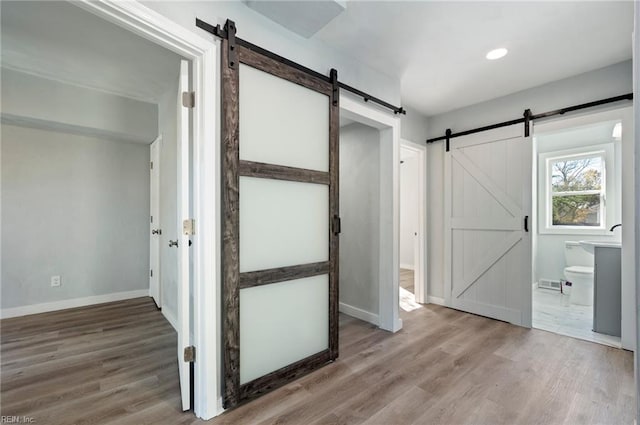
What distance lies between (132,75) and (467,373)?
4.09 metres

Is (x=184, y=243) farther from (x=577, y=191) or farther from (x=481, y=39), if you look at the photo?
(x=577, y=191)

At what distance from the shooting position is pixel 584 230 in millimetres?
4363

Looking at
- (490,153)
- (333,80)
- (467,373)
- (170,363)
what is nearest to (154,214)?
→ (170,363)

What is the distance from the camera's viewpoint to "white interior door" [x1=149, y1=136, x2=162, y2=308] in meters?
3.65

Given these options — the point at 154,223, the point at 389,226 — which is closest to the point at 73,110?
the point at 154,223

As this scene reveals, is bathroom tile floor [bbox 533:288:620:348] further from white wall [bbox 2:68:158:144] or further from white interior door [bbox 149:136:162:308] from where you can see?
white wall [bbox 2:68:158:144]

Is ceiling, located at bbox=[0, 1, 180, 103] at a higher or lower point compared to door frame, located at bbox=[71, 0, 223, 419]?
higher

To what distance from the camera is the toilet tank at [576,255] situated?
168 inches

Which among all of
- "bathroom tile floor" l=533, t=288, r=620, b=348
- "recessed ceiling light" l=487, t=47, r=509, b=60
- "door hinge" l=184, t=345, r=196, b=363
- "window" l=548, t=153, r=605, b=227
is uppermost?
"recessed ceiling light" l=487, t=47, r=509, b=60

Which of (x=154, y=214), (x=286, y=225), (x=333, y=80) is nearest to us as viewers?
(x=286, y=225)

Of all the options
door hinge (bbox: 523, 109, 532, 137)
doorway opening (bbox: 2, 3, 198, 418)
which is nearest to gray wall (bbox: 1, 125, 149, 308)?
doorway opening (bbox: 2, 3, 198, 418)

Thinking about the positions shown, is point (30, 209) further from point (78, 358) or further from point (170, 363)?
point (170, 363)

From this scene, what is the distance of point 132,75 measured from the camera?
117 inches

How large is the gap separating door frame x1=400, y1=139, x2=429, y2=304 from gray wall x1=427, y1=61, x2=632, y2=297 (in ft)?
0.26
